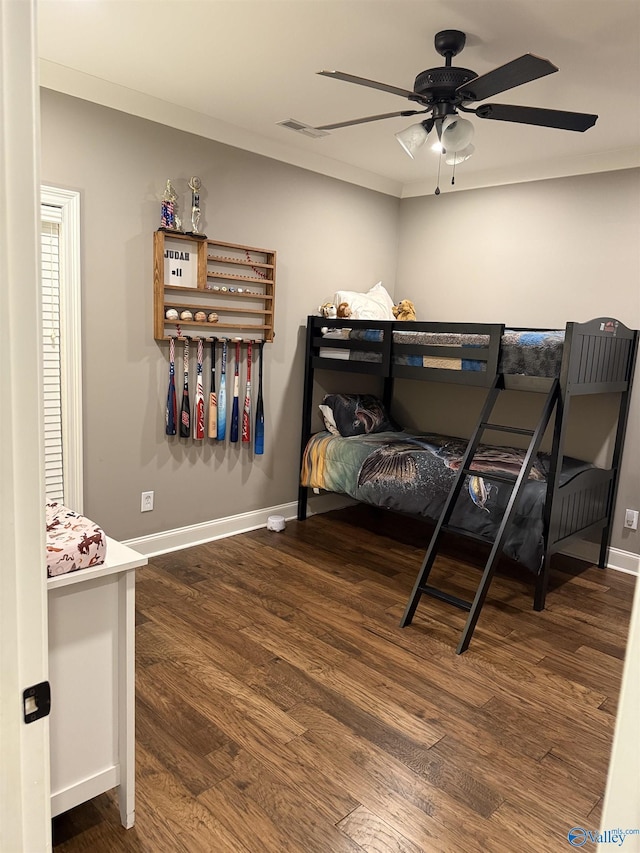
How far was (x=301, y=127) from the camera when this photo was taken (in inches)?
134

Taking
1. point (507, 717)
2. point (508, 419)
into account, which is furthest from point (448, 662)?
point (508, 419)

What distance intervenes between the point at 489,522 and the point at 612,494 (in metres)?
1.04

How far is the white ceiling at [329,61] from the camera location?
227 cm

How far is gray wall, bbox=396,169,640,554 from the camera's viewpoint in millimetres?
3824

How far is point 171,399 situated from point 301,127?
1700mm

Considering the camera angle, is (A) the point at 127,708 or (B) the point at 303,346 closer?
(A) the point at 127,708

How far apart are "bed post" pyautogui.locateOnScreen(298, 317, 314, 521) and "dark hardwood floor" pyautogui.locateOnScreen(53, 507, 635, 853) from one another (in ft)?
2.80

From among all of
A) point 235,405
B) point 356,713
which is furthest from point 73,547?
point 235,405

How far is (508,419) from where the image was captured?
14.3 feet

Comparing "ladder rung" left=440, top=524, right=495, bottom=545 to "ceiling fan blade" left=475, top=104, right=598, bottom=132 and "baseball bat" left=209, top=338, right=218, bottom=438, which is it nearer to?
"baseball bat" left=209, top=338, right=218, bottom=438

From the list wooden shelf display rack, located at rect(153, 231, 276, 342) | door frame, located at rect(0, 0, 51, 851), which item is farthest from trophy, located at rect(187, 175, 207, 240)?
door frame, located at rect(0, 0, 51, 851)

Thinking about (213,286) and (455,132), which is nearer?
(455,132)

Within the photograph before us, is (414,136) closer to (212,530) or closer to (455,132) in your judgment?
(455,132)

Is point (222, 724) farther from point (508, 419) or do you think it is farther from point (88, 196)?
point (508, 419)
